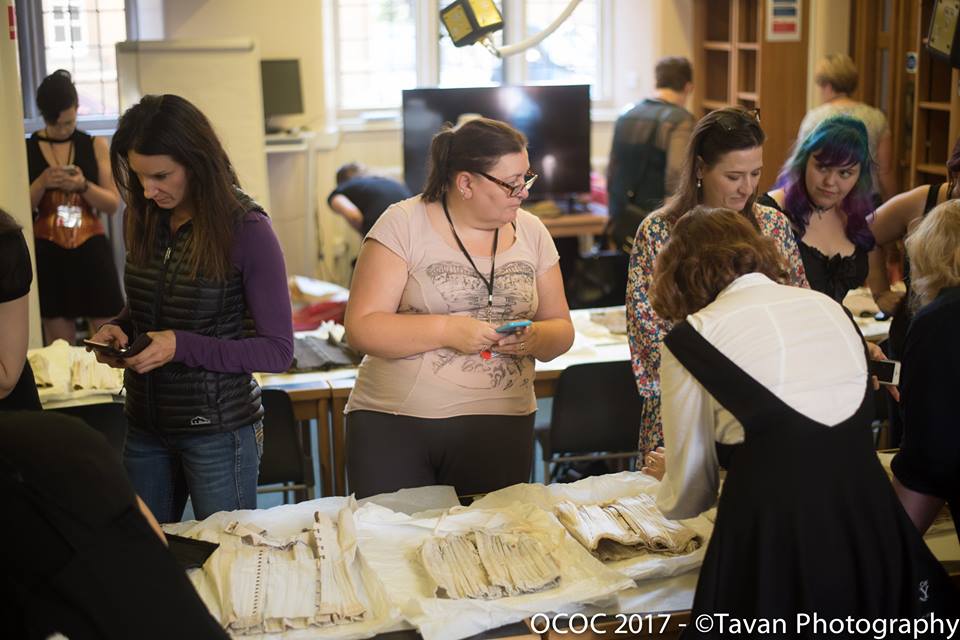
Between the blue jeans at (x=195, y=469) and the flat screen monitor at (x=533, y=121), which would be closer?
the blue jeans at (x=195, y=469)

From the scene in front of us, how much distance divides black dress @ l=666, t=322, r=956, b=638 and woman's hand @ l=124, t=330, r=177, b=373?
3.66 ft

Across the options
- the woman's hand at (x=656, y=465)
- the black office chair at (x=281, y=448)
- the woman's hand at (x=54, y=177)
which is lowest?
the black office chair at (x=281, y=448)

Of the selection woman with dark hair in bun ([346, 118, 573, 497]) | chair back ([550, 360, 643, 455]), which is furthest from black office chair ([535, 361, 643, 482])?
woman with dark hair in bun ([346, 118, 573, 497])

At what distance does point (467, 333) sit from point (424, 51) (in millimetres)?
6715

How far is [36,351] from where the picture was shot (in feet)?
12.5

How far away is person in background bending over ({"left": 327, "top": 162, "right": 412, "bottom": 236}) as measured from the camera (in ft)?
21.5

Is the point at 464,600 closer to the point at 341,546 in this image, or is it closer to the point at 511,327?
the point at 341,546

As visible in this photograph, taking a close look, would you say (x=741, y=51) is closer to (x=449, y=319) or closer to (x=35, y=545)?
(x=449, y=319)

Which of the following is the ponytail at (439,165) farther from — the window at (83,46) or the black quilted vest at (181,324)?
the window at (83,46)

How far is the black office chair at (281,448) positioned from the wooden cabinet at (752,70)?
4834 millimetres

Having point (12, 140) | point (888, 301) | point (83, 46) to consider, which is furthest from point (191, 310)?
point (83, 46)

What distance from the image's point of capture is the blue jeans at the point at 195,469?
2607 millimetres

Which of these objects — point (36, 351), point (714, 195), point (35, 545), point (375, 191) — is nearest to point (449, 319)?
point (714, 195)

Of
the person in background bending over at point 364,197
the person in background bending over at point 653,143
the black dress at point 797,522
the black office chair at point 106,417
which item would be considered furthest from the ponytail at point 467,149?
the person in background bending over at point 653,143
